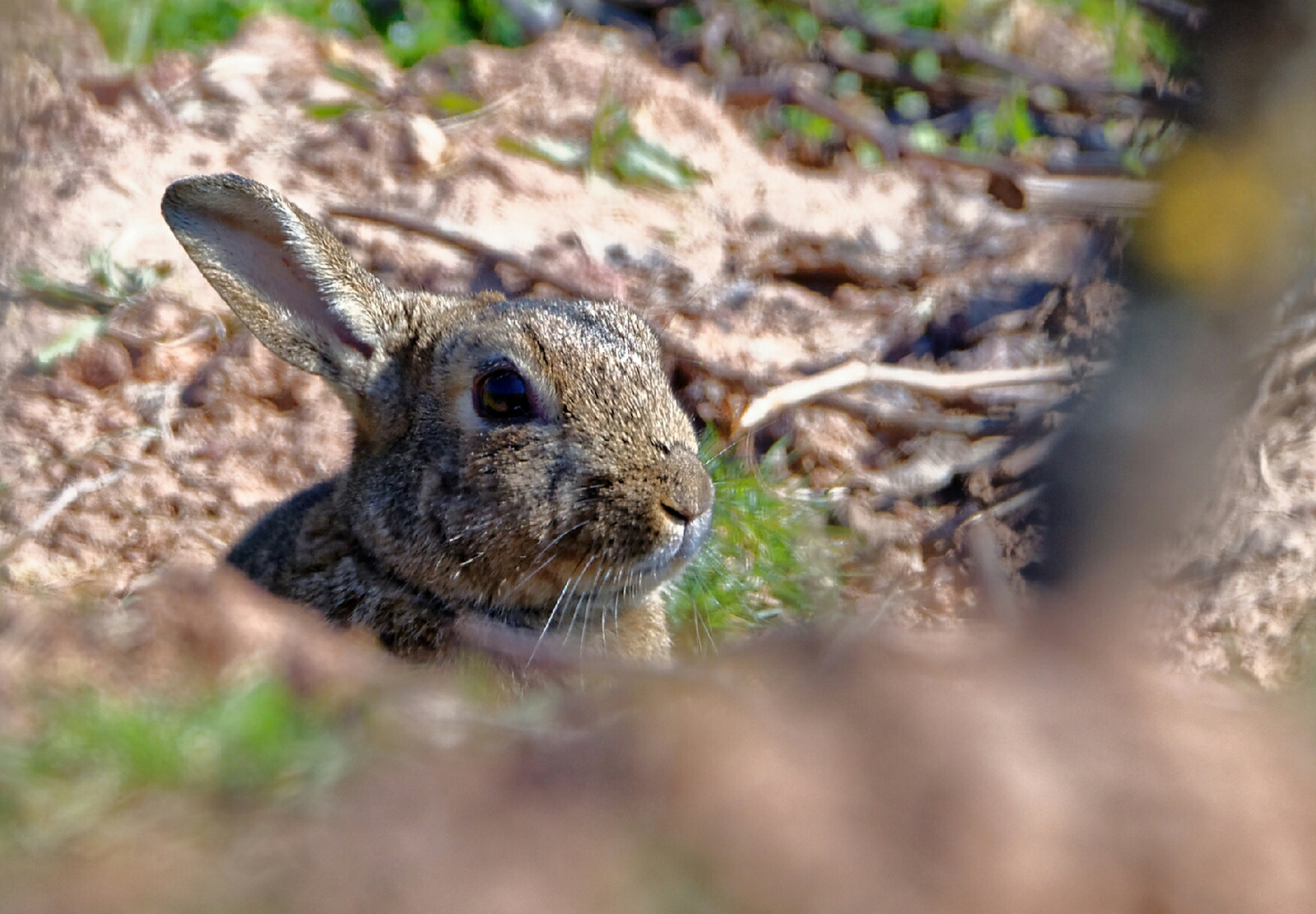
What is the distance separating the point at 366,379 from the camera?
14.7 feet

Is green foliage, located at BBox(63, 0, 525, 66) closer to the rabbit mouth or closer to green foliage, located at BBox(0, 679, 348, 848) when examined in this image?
the rabbit mouth

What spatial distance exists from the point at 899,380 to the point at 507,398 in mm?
2453

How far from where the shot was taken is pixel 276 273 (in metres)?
4.46

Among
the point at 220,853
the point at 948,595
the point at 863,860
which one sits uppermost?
the point at 863,860

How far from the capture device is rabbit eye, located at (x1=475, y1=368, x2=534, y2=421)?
4.14 metres

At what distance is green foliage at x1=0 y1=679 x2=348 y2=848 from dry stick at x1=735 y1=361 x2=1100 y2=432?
3.51m

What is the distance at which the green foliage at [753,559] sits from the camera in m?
4.67

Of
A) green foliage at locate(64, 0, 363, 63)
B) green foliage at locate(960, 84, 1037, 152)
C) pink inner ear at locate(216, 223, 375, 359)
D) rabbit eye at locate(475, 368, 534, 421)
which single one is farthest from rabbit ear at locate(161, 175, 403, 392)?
green foliage at locate(960, 84, 1037, 152)

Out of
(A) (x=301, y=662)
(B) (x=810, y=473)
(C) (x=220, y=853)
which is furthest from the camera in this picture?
(B) (x=810, y=473)

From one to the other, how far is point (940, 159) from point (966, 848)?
7.02m

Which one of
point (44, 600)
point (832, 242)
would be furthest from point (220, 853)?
point (832, 242)

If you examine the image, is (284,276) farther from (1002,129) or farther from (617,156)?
(1002,129)

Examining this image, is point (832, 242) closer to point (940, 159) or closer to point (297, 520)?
point (940, 159)

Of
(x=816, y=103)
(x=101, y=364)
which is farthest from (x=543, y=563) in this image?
(x=816, y=103)
